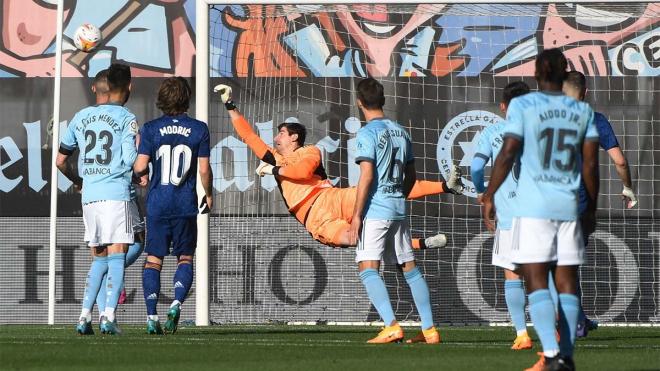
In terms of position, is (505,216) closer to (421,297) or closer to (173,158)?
(421,297)

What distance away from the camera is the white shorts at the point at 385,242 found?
942 cm

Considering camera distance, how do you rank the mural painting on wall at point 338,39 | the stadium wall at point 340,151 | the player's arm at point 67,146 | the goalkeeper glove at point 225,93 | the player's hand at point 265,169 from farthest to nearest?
the mural painting on wall at point 338,39, the stadium wall at point 340,151, the player's hand at point 265,169, the goalkeeper glove at point 225,93, the player's arm at point 67,146

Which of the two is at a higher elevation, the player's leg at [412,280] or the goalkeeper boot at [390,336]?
the player's leg at [412,280]

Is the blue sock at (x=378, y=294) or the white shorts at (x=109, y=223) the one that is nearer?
the blue sock at (x=378, y=294)

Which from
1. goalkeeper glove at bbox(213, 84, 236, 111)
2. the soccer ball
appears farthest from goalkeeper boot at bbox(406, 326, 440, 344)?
the soccer ball

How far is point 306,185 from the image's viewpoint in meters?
11.6

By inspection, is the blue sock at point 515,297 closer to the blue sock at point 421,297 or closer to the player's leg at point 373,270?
the blue sock at point 421,297

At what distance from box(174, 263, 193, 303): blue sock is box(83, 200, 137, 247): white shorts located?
0.41 m

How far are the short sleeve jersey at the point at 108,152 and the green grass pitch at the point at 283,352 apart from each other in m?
1.02

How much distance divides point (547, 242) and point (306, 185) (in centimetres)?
506

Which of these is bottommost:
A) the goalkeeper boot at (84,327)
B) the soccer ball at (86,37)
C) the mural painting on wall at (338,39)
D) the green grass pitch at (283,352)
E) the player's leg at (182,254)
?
the green grass pitch at (283,352)

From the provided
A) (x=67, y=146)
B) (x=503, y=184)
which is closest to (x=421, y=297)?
(x=503, y=184)

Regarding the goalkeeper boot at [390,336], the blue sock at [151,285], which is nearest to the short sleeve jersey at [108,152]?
the blue sock at [151,285]

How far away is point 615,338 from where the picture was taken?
10797 millimetres
